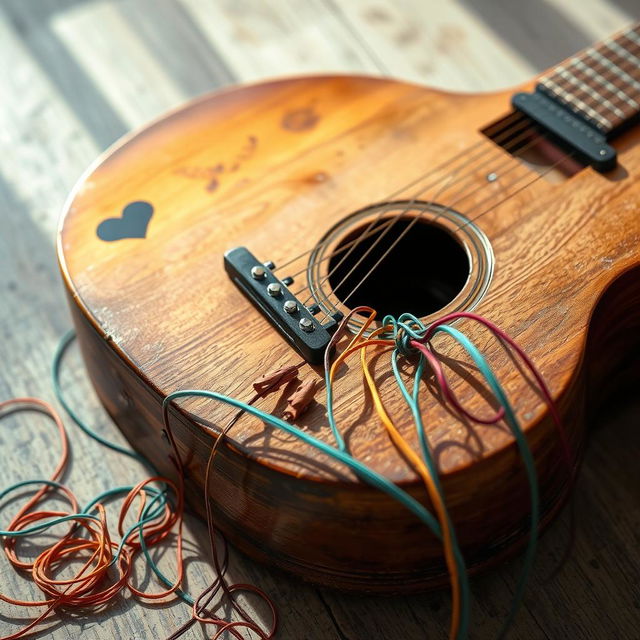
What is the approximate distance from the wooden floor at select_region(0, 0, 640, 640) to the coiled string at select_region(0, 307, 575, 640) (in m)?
0.02

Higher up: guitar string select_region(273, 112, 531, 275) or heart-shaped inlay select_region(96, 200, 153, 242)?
heart-shaped inlay select_region(96, 200, 153, 242)

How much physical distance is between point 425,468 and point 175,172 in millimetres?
645

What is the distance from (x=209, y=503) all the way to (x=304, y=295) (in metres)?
0.31

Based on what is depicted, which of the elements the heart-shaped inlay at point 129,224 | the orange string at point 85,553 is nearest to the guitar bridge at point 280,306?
the heart-shaped inlay at point 129,224

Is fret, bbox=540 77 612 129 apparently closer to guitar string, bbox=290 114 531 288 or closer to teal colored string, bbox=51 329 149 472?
guitar string, bbox=290 114 531 288

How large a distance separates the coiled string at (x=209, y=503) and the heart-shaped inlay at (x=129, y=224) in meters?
0.30

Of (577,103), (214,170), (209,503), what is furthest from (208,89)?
(209,503)

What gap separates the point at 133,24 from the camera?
6.16ft

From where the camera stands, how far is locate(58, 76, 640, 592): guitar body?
3.15ft

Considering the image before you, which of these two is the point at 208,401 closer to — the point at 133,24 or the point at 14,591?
the point at 14,591

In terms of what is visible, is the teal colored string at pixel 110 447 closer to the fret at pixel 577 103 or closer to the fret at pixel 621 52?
the fret at pixel 577 103

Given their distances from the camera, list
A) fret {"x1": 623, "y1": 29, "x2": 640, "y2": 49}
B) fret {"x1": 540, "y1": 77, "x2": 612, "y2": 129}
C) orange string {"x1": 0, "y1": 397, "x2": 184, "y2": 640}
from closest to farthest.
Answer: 1. orange string {"x1": 0, "y1": 397, "x2": 184, "y2": 640}
2. fret {"x1": 540, "y1": 77, "x2": 612, "y2": 129}
3. fret {"x1": 623, "y1": 29, "x2": 640, "y2": 49}

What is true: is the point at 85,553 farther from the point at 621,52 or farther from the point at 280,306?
the point at 621,52

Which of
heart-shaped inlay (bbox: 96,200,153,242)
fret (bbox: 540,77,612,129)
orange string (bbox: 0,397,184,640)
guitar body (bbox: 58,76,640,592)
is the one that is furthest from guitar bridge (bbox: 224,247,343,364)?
fret (bbox: 540,77,612,129)
